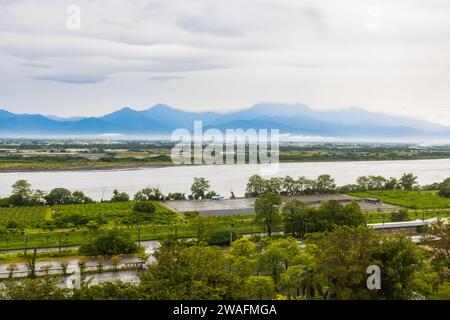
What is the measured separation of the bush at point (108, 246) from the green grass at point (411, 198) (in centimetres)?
1410

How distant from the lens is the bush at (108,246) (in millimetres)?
12727

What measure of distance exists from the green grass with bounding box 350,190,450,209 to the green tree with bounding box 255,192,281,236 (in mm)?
9185

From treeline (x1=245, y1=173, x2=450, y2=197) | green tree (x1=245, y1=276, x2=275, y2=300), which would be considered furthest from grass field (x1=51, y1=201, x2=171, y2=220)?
green tree (x1=245, y1=276, x2=275, y2=300)

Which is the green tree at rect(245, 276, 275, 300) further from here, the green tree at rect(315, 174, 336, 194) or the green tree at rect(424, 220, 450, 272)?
the green tree at rect(315, 174, 336, 194)

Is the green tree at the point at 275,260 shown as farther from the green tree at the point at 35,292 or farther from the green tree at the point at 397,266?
the green tree at the point at 35,292

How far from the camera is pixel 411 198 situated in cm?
2403

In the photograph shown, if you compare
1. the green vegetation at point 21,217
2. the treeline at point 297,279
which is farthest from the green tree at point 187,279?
the green vegetation at point 21,217

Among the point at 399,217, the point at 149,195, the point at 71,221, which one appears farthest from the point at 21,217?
the point at 399,217

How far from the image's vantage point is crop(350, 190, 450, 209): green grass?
22.1m

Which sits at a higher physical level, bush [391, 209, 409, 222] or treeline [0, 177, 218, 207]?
treeline [0, 177, 218, 207]

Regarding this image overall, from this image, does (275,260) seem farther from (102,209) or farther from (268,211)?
(102,209)

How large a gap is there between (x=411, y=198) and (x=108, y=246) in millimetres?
16857
